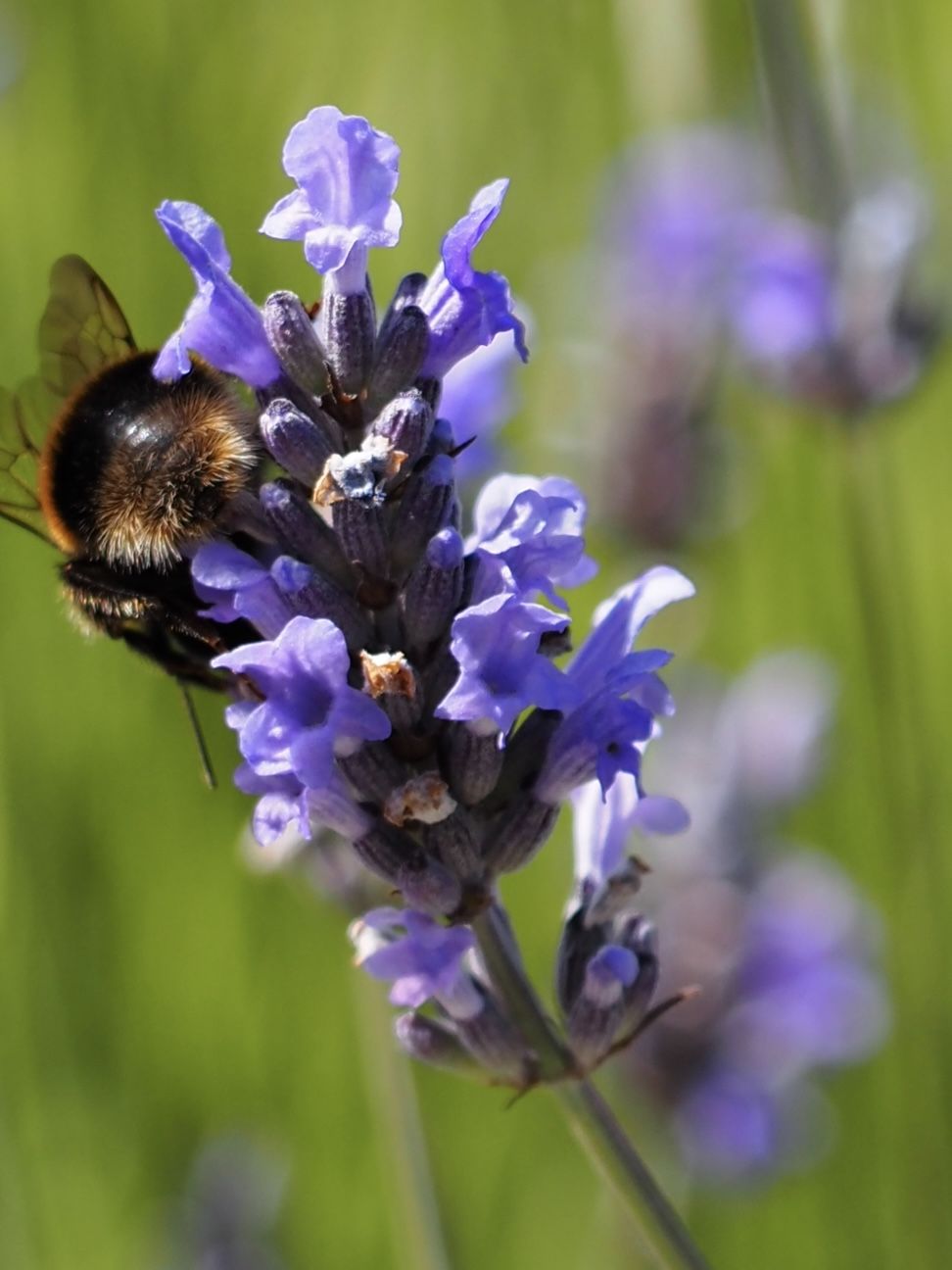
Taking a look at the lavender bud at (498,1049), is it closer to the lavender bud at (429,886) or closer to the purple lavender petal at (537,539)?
the lavender bud at (429,886)

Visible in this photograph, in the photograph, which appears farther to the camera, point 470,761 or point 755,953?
point 755,953

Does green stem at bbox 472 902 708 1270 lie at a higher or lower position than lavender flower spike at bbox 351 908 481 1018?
lower

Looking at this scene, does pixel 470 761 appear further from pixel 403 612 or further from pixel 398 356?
pixel 398 356

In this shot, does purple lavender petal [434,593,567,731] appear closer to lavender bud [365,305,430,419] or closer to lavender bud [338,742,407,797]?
lavender bud [338,742,407,797]

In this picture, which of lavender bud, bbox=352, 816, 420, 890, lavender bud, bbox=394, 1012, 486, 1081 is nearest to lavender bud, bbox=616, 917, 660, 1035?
lavender bud, bbox=394, 1012, 486, 1081

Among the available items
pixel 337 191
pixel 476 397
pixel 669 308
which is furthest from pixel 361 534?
pixel 669 308

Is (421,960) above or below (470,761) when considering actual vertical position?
below
